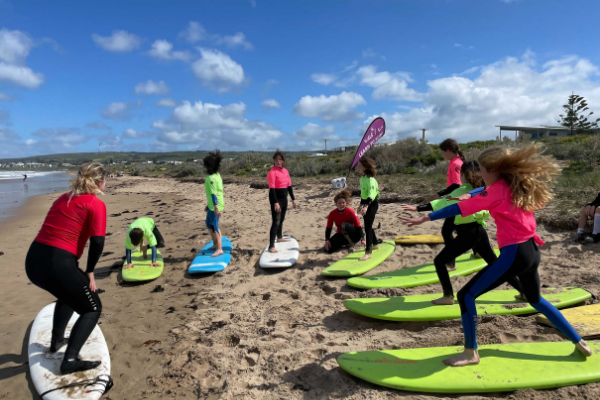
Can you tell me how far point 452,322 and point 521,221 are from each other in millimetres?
1583

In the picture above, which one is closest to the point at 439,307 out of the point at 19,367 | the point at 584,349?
the point at 584,349

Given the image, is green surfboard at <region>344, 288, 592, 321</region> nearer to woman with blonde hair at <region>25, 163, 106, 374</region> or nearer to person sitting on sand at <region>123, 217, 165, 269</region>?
woman with blonde hair at <region>25, 163, 106, 374</region>

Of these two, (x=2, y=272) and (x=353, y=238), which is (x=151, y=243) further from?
(x=353, y=238)

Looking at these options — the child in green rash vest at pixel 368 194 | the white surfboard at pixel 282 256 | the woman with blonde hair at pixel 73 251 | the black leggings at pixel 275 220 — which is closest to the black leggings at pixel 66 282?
the woman with blonde hair at pixel 73 251

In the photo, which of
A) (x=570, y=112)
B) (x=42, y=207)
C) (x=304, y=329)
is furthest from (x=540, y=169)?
(x=570, y=112)

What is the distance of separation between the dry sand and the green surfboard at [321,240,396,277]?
148mm

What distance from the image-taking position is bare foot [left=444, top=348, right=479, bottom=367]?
105 inches

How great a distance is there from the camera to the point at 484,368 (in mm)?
2613

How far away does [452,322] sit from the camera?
354 cm

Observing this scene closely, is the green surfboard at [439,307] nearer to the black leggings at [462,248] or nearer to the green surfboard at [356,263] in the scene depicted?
the black leggings at [462,248]

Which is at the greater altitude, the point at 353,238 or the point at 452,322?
the point at 353,238

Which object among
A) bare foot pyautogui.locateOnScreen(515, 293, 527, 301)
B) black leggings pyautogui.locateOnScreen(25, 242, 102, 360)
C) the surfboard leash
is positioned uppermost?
black leggings pyautogui.locateOnScreen(25, 242, 102, 360)

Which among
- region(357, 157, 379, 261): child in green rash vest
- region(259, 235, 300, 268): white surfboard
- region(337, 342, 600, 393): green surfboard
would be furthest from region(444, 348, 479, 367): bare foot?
region(259, 235, 300, 268): white surfboard

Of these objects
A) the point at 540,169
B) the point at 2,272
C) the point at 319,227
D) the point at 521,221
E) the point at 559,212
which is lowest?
the point at 2,272
